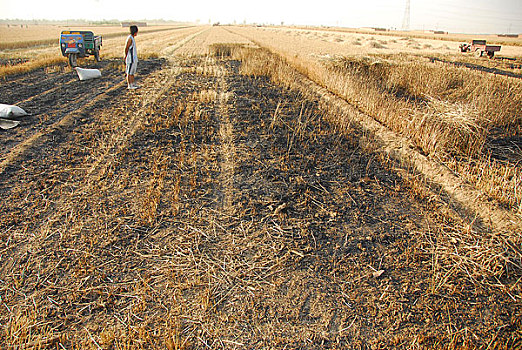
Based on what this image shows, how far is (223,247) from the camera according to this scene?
3.45m

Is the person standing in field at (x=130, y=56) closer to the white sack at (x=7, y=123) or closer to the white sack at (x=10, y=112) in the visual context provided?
the white sack at (x=10, y=112)

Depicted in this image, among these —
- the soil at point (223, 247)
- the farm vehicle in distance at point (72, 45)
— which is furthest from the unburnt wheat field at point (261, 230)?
the farm vehicle in distance at point (72, 45)

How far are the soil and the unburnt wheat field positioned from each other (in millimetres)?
20

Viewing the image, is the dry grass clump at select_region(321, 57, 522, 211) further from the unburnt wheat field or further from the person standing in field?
the person standing in field

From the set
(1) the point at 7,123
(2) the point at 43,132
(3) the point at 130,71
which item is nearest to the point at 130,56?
(3) the point at 130,71

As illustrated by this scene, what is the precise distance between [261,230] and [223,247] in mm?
568

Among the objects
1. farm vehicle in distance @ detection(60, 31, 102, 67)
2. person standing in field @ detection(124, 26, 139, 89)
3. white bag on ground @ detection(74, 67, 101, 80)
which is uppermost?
farm vehicle in distance @ detection(60, 31, 102, 67)

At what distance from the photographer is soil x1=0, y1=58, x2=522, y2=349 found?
2.56 m

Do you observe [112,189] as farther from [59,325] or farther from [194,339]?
Result: [194,339]

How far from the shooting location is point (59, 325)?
2.51 m

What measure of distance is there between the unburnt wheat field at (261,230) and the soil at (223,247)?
20mm

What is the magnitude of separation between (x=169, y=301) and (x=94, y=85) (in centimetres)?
1051

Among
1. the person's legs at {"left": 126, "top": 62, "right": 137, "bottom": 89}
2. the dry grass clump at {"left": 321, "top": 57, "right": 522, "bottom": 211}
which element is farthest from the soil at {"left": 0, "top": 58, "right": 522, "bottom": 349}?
the person's legs at {"left": 126, "top": 62, "right": 137, "bottom": 89}

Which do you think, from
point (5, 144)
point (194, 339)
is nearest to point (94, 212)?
point (194, 339)
